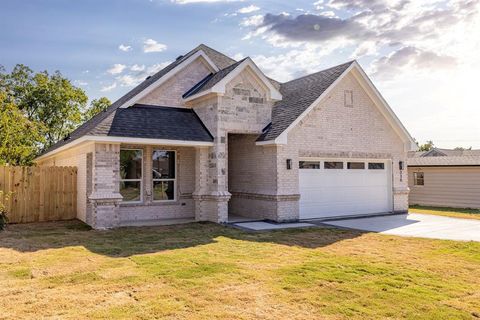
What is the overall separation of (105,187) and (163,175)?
3.06 meters

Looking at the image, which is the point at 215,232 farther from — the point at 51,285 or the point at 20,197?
the point at 20,197

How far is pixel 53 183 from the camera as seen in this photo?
1534cm

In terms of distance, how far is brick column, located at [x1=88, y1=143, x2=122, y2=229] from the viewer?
42.0ft

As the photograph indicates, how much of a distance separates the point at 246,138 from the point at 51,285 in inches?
442

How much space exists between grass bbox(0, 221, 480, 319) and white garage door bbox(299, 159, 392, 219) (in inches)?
164

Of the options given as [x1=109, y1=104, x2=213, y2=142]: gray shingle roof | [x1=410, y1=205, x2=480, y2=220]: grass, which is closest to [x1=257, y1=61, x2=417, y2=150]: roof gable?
[x1=109, y1=104, x2=213, y2=142]: gray shingle roof

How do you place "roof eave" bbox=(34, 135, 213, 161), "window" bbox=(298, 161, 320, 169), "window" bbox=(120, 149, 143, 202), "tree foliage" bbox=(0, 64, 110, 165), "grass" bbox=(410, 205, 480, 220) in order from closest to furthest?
"roof eave" bbox=(34, 135, 213, 161) < "window" bbox=(120, 149, 143, 202) < "window" bbox=(298, 161, 320, 169) < "grass" bbox=(410, 205, 480, 220) < "tree foliage" bbox=(0, 64, 110, 165)

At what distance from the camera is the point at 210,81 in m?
15.4

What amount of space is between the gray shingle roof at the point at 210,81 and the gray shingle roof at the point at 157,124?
864 millimetres

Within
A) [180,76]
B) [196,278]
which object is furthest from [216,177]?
[196,278]

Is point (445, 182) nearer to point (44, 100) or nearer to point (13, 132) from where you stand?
point (13, 132)

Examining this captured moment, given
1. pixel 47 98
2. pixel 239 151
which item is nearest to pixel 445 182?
pixel 239 151

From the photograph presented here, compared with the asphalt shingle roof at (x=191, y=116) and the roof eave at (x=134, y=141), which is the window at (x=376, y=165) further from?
the roof eave at (x=134, y=141)

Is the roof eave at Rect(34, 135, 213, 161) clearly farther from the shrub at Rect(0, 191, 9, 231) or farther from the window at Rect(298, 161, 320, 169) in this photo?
the window at Rect(298, 161, 320, 169)
